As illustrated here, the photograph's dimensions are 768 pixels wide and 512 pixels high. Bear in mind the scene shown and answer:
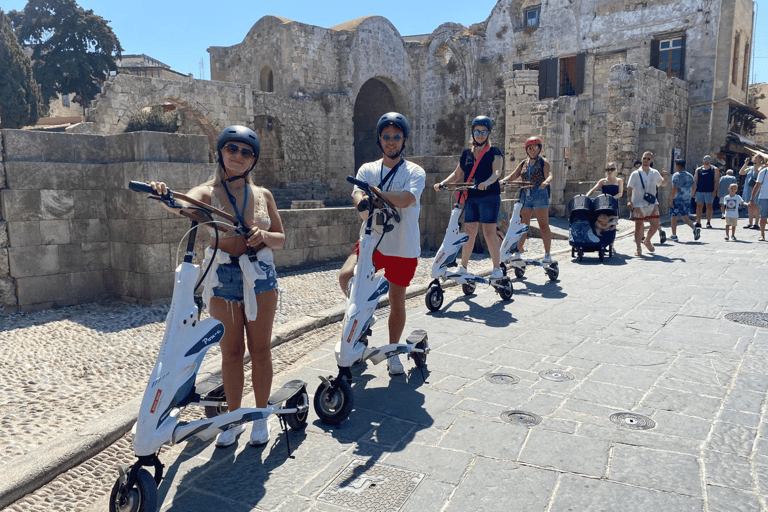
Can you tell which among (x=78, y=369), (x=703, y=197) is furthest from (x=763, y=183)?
(x=78, y=369)

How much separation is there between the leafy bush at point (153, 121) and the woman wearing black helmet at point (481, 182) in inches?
1128

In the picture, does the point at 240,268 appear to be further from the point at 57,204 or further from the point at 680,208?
the point at 680,208

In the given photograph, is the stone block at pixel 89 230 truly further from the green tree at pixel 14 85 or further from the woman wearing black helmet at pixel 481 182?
the green tree at pixel 14 85

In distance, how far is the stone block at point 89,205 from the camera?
20.6 ft

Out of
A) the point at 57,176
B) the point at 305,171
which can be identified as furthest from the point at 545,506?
the point at 305,171

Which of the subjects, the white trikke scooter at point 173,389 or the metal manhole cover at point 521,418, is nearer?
the white trikke scooter at point 173,389

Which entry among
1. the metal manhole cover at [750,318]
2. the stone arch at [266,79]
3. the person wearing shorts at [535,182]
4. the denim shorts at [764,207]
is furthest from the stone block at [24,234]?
the stone arch at [266,79]

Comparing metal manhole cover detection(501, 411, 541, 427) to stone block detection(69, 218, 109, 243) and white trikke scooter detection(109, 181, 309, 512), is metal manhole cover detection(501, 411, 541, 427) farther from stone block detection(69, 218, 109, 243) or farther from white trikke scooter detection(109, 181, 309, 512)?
stone block detection(69, 218, 109, 243)

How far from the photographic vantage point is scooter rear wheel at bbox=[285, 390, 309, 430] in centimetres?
316

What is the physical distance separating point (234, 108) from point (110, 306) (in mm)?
15744

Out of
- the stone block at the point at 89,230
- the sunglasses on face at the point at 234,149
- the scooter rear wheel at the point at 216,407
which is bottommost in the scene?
the scooter rear wheel at the point at 216,407

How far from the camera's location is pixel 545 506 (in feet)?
8.06

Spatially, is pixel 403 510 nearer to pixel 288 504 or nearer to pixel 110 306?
pixel 288 504

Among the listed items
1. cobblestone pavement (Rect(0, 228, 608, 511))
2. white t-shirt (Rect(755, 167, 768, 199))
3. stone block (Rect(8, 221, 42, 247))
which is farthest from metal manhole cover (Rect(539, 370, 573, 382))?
white t-shirt (Rect(755, 167, 768, 199))
